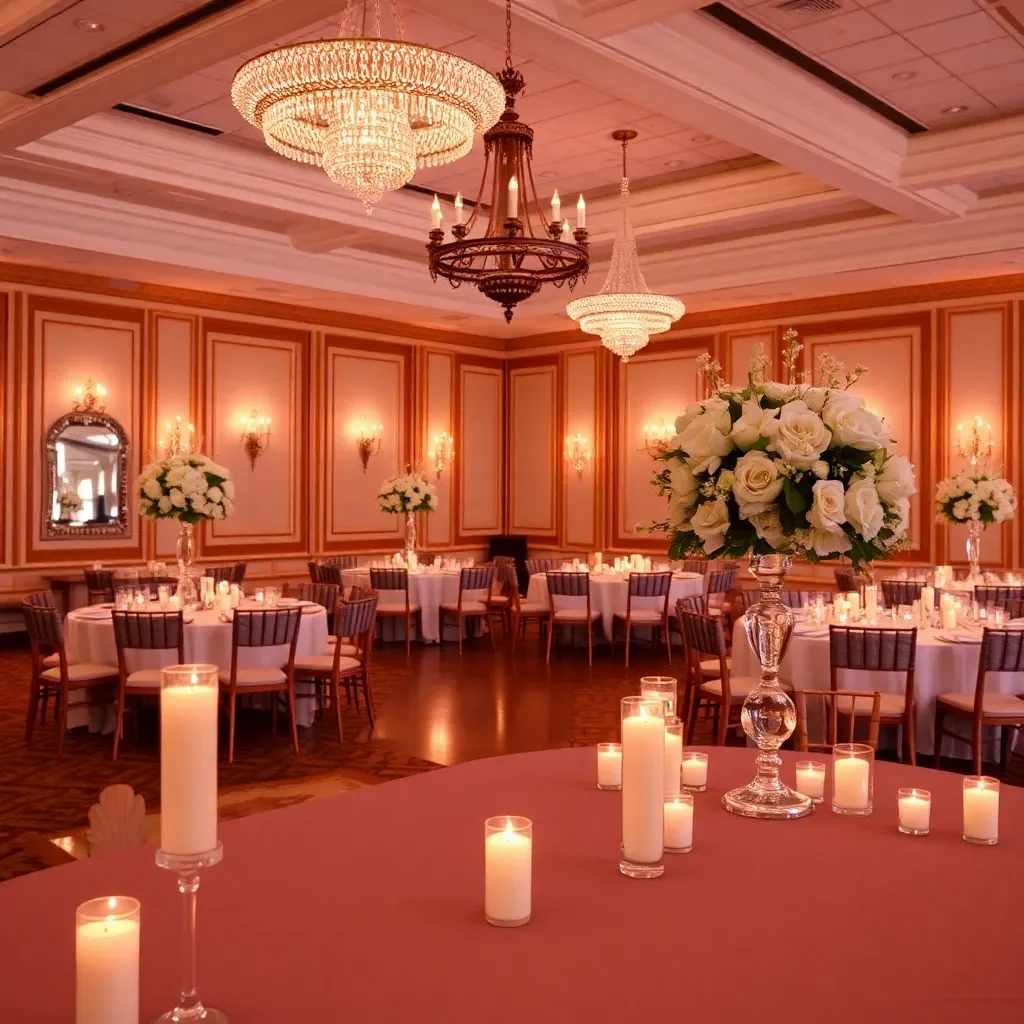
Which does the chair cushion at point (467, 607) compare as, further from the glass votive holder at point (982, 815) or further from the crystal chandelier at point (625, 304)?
the glass votive holder at point (982, 815)

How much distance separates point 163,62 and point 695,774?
5541mm

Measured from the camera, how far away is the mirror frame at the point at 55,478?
10617mm

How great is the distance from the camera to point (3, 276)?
10.2 metres

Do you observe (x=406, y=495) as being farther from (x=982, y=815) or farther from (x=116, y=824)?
(x=982, y=815)

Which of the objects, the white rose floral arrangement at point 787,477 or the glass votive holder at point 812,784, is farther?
the glass votive holder at point 812,784

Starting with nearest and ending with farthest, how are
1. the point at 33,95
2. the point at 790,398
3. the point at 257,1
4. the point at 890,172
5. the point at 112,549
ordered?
the point at 790,398 → the point at 257,1 → the point at 33,95 → the point at 890,172 → the point at 112,549

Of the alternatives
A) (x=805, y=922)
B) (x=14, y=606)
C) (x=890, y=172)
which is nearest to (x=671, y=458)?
(x=805, y=922)

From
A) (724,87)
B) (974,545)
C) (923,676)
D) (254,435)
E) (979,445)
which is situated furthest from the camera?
(254,435)

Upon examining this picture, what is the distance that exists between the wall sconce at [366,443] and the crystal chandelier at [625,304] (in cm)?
520

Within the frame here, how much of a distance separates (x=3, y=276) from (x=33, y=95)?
3.91 meters

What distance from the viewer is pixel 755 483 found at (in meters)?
1.81

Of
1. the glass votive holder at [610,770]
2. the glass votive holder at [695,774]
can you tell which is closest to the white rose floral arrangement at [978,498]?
the glass votive holder at [695,774]

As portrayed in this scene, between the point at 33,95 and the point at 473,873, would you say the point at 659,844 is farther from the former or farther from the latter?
the point at 33,95

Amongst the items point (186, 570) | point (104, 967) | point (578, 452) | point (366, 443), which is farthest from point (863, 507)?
point (578, 452)
